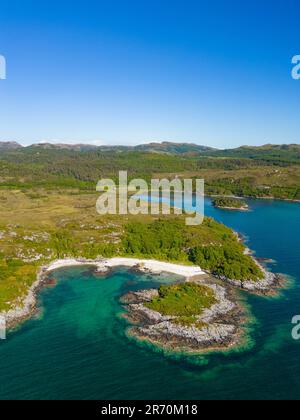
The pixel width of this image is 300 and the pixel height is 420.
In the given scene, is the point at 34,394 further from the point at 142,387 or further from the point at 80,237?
the point at 80,237

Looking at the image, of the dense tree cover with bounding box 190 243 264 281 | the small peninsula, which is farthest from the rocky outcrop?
the small peninsula

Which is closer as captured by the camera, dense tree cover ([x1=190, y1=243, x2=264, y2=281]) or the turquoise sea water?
the turquoise sea water

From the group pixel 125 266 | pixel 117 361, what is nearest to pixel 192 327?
pixel 117 361

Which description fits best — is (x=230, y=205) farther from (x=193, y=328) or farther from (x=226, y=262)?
(x=193, y=328)

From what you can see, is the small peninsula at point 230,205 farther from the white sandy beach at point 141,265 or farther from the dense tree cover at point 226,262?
the white sandy beach at point 141,265

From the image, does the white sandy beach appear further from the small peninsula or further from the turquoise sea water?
the small peninsula

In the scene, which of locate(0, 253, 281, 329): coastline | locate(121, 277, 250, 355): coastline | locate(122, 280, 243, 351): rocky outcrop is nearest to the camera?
locate(121, 277, 250, 355): coastline

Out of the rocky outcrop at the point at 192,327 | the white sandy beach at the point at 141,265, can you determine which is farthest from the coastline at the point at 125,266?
the rocky outcrop at the point at 192,327

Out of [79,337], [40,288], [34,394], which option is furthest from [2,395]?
[40,288]
